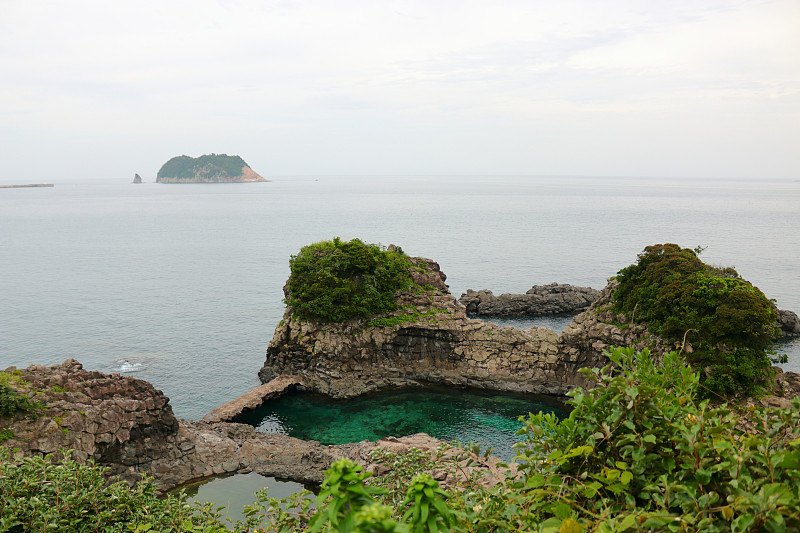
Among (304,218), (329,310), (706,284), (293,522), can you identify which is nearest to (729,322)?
(706,284)

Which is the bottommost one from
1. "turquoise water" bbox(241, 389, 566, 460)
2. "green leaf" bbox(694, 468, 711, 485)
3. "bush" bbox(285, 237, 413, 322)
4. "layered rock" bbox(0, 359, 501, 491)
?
"turquoise water" bbox(241, 389, 566, 460)

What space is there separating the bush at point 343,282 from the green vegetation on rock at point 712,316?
848 inches

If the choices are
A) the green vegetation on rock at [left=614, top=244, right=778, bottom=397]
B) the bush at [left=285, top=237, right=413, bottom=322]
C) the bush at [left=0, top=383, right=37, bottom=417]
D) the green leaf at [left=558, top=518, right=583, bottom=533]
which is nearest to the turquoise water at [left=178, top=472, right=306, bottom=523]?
the bush at [left=0, top=383, right=37, bottom=417]

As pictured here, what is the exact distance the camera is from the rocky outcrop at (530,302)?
69.5 m

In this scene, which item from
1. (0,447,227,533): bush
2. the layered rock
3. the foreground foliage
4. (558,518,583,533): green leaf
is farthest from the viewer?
the layered rock

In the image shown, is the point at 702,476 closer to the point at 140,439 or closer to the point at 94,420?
the point at 94,420

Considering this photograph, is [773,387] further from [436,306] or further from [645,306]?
[436,306]

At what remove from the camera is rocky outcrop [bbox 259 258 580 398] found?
1740 inches

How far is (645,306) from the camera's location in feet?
131

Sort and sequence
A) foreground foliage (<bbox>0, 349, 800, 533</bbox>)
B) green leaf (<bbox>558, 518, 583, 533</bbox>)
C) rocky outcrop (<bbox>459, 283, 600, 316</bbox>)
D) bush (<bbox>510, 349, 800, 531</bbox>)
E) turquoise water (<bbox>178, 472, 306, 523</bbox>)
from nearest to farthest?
foreground foliage (<bbox>0, 349, 800, 533</bbox>) → bush (<bbox>510, 349, 800, 531</bbox>) → green leaf (<bbox>558, 518, 583, 533</bbox>) → turquoise water (<bbox>178, 472, 306, 523</bbox>) → rocky outcrop (<bbox>459, 283, 600, 316</bbox>)

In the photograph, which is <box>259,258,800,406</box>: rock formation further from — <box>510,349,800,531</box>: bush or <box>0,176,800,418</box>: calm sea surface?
<box>510,349,800,531</box>: bush

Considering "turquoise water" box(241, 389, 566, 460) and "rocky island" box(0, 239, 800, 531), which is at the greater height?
"rocky island" box(0, 239, 800, 531)

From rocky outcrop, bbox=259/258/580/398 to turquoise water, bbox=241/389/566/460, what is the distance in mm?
1279

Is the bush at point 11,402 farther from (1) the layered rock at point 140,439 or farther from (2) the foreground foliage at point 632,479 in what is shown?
(2) the foreground foliage at point 632,479
